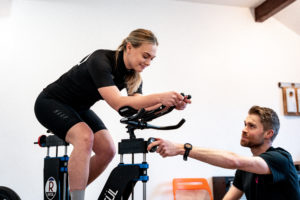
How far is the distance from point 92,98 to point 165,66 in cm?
224

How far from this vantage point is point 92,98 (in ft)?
5.97

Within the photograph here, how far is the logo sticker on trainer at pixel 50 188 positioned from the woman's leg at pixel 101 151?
0.23 meters

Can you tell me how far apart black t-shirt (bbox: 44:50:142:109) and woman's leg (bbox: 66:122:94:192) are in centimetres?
22

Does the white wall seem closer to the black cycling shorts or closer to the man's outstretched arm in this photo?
the black cycling shorts

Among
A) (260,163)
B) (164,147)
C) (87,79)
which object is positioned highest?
(87,79)

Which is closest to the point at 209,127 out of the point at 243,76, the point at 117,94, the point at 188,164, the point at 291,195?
the point at 188,164

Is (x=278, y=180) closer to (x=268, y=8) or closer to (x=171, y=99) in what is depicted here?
(x=171, y=99)

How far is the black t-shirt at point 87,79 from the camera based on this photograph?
1613 millimetres

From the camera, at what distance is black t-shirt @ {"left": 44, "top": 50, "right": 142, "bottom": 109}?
1.61 metres

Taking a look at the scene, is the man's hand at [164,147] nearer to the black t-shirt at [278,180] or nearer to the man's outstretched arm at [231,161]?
the man's outstretched arm at [231,161]

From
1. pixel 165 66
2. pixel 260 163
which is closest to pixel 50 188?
pixel 260 163

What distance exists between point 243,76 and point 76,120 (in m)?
3.13

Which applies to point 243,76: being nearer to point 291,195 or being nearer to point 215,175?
point 215,175

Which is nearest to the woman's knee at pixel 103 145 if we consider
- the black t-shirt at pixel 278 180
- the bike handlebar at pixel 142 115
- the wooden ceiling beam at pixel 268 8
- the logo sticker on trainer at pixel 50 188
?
the logo sticker on trainer at pixel 50 188
